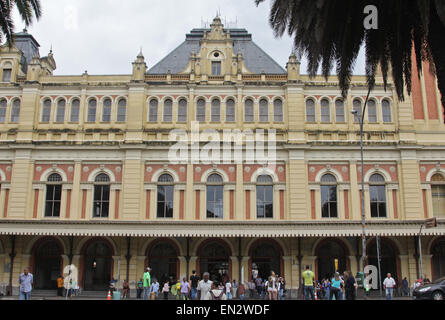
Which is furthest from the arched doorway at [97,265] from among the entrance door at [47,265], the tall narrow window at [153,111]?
the tall narrow window at [153,111]

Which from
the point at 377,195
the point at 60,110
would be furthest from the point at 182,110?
the point at 377,195

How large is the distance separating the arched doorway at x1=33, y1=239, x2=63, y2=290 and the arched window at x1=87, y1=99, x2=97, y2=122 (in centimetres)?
Result: 969

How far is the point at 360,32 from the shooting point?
14.1m

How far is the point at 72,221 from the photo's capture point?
31.3m

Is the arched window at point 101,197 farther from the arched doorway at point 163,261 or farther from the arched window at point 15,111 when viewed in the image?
the arched window at point 15,111

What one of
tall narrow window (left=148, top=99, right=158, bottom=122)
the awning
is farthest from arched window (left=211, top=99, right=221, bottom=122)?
the awning

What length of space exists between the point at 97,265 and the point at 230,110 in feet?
50.4

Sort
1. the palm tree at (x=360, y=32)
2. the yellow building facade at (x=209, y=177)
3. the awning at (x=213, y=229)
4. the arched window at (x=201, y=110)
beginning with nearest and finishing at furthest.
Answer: the palm tree at (x=360, y=32) < the awning at (x=213, y=229) < the yellow building facade at (x=209, y=177) < the arched window at (x=201, y=110)

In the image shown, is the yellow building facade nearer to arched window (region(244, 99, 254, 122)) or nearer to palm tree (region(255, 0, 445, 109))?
arched window (region(244, 99, 254, 122))

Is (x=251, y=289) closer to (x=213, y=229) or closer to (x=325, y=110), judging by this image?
(x=213, y=229)

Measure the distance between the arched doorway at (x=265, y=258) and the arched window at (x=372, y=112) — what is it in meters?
12.2

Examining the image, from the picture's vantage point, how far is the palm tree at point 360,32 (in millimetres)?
12766

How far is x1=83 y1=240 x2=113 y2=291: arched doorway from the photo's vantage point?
32.8 metres
